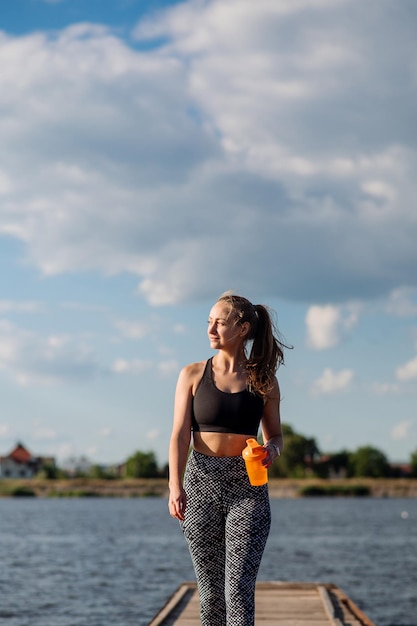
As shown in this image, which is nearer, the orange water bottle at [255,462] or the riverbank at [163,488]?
the orange water bottle at [255,462]

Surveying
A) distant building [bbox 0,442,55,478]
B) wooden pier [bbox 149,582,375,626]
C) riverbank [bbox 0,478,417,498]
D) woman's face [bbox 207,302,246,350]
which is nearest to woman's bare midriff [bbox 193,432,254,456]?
woman's face [bbox 207,302,246,350]

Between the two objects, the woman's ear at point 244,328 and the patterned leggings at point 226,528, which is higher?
the woman's ear at point 244,328

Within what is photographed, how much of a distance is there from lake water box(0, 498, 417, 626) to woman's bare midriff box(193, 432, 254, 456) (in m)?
13.2

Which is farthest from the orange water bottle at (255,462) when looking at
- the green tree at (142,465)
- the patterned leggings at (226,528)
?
the green tree at (142,465)

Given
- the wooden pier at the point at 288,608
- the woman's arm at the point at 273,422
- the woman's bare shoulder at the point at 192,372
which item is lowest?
the wooden pier at the point at 288,608

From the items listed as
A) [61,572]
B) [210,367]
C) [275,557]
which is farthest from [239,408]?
[275,557]

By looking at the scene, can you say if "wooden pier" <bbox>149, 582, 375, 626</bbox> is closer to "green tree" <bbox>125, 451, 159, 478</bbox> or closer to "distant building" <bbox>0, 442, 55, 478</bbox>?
"green tree" <bbox>125, 451, 159, 478</bbox>

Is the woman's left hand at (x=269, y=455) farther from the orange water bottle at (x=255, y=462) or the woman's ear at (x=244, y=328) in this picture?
the woman's ear at (x=244, y=328)

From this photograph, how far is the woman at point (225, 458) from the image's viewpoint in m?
5.10

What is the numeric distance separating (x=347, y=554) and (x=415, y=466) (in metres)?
117

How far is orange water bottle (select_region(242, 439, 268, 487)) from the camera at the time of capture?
16.1ft

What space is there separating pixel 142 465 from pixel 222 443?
14094cm

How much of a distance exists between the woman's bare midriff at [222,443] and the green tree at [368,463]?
460 ft

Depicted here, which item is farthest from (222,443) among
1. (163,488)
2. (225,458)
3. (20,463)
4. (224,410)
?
(20,463)
